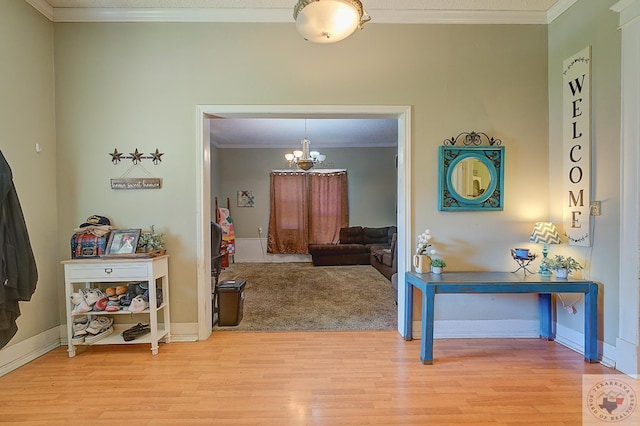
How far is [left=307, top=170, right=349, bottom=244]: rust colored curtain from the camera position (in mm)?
7719

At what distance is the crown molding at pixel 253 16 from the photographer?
286 cm

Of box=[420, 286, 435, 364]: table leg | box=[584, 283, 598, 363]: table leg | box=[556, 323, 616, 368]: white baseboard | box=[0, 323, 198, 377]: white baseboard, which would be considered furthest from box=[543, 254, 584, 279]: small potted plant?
box=[0, 323, 198, 377]: white baseboard

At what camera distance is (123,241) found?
2758mm

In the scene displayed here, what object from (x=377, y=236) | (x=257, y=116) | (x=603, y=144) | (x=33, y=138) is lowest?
(x=377, y=236)

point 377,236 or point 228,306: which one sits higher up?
point 377,236

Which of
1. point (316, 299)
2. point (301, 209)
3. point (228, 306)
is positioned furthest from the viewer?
point (301, 209)

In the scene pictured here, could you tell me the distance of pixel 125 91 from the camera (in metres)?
2.91

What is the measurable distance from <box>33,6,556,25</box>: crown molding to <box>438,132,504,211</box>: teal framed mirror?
42.3 inches

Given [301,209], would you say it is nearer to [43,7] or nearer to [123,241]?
[123,241]

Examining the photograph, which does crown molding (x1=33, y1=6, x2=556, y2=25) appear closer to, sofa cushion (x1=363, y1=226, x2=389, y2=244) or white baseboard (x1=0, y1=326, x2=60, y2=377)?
white baseboard (x1=0, y1=326, x2=60, y2=377)

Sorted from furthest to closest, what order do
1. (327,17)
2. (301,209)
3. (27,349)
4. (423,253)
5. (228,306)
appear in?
(301,209) → (228,306) → (423,253) → (27,349) → (327,17)

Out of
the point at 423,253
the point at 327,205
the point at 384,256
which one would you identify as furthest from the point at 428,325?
the point at 327,205

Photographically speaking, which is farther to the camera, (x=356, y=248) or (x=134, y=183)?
(x=356, y=248)

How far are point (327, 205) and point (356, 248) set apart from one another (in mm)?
1344
